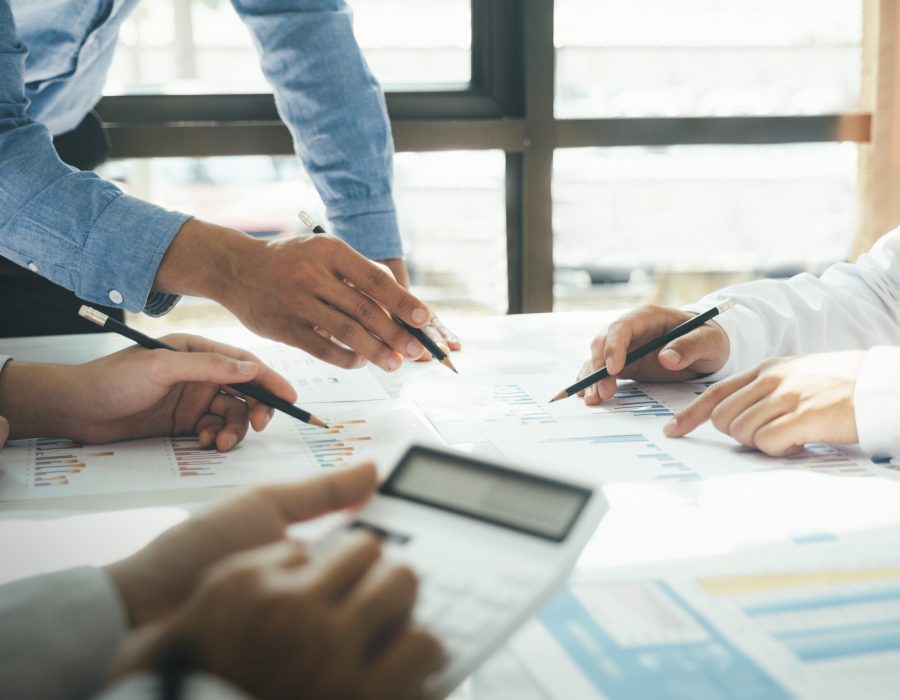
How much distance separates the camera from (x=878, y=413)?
846mm

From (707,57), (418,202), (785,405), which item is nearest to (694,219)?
(707,57)

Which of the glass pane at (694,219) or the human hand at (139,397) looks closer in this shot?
the human hand at (139,397)

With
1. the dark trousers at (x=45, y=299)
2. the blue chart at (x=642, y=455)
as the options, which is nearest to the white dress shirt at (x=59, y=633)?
the blue chart at (x=642, y=455)

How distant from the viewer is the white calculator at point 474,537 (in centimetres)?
45

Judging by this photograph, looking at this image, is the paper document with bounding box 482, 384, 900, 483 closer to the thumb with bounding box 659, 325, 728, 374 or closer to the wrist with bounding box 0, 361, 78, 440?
the thumb with bounding box 659, 325, 728, 374

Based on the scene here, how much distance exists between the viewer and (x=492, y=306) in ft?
8.18

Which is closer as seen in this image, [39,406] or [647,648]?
[647,648]

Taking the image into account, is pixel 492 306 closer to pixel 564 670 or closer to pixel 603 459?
pixel 603 459

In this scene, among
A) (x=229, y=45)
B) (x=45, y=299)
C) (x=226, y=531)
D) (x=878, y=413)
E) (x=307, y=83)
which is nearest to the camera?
(x=226, y=531)

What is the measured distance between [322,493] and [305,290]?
56cm

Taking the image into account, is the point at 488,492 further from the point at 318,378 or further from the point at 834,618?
the point at 318,378

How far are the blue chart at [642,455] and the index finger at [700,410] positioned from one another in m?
0.03

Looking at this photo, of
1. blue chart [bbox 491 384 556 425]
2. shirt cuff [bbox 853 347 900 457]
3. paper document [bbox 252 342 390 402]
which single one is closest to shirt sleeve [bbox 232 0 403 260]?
paper document [bbox 252 342 390 402]

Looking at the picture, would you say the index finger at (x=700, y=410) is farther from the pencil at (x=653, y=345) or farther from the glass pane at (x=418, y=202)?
the glass pane at (x=418, y=202)
